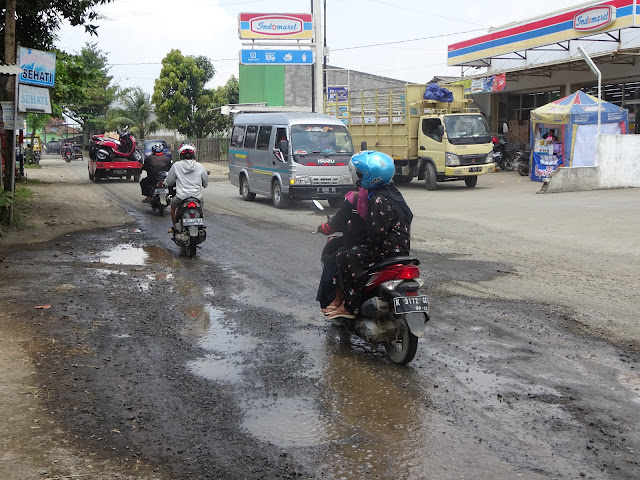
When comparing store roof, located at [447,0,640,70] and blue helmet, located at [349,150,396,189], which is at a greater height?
store roof, located at [447,0,640,70]

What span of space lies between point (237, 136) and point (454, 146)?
6949 millimetres

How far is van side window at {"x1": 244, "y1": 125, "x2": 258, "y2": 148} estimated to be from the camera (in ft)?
64.4

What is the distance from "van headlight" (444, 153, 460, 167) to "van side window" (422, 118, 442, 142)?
0.70m

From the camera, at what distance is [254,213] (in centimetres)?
1702

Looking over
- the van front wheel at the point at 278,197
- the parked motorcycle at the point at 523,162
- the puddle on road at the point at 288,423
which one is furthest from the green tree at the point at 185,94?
the puddle on road at the point at 288,423

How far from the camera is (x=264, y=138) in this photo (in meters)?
19.0

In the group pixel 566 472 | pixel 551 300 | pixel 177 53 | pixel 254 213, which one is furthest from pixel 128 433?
pixel 177 53

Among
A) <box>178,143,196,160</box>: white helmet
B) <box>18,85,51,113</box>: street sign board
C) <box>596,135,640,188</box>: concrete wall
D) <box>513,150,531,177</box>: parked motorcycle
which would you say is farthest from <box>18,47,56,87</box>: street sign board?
<box>513,150,531,177</box>: parked motorcycle

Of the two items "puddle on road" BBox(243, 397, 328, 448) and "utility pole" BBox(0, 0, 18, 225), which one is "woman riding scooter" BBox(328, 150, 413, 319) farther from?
"utility pole" BBox(0, 0, 18, 225)

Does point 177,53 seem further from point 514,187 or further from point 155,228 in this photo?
point 155,228

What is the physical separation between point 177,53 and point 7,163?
1442 inches

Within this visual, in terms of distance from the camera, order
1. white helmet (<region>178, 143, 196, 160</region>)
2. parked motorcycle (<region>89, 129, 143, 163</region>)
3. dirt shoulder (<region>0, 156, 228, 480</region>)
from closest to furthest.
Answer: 1. dirt shoulder (<region>0, 156, 228, 480</region>)
2. white helmet (<region>178, 143, 196, 160</region>)
3. parked motorcycle (<region>89, 129, 143, 163</region>)

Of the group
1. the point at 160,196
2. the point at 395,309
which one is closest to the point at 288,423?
the point at 395,309

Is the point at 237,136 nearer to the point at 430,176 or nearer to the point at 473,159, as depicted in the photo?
the point at 430,176
